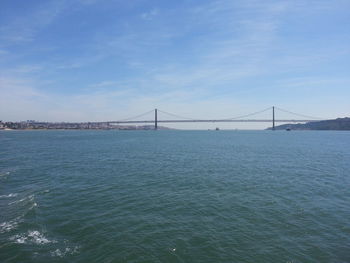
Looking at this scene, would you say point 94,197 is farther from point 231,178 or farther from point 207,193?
point 231,178

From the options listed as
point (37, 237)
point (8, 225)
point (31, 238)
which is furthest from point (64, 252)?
point (8, 225)

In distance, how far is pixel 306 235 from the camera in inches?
409

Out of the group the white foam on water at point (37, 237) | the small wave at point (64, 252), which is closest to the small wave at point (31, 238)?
the white foam on water at point (37, 237)

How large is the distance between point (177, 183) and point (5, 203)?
11908 mm

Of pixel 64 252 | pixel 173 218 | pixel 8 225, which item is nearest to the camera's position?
pixel 64 252

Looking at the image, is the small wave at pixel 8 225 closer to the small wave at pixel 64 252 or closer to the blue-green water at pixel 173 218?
the blue-green water at pixel 173 218

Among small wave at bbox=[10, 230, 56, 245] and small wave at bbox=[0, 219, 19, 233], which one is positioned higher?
small wave at bbox=[0, 219, 19, 233]

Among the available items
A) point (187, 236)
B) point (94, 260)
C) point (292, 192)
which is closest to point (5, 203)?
point (94, 260)

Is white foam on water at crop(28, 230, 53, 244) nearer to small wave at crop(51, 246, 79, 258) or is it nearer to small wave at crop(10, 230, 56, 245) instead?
small wave at crop(10, 230, 56, 245)

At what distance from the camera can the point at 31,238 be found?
9.88 meters

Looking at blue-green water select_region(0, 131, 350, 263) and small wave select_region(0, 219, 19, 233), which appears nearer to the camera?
blue-green water select_region(0, 131, 350, 263)

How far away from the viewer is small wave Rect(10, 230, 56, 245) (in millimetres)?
9516

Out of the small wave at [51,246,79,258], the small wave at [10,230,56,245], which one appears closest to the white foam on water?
Result: the small wave at [10,230,56,245]

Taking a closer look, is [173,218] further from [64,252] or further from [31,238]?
[31,238]
